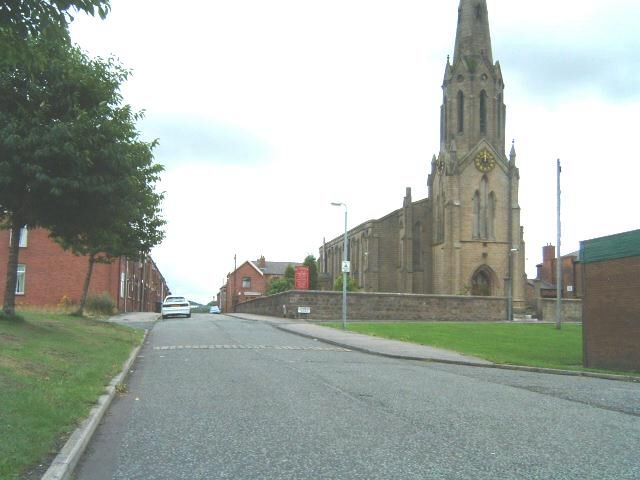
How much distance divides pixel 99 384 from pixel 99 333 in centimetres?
1101

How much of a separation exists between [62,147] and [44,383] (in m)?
8.11

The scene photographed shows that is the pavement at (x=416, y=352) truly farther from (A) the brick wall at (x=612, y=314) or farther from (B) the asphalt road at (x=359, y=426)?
(A) the brick wall at (x=612, y=314)

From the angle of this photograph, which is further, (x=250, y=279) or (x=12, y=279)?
(x=250, y=279)

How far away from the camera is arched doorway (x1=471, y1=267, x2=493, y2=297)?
228ft

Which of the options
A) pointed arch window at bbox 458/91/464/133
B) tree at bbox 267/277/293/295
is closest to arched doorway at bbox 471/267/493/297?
pointed arch window at bbox 458/91/464/133

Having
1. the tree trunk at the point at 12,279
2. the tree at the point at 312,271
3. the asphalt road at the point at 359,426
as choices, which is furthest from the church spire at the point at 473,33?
the asphalt road at the point at 359,426

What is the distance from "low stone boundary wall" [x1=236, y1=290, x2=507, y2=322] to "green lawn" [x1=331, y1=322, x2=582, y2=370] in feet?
31.9

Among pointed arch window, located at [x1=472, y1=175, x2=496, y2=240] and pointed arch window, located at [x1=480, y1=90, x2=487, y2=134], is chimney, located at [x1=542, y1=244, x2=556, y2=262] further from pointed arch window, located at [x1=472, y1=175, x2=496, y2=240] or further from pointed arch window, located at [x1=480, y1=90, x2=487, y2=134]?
pointed arch window, located at [x1=480, y1=90, x2=487, y2=134]

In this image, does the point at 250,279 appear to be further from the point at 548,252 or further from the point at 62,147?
the point at 62,147

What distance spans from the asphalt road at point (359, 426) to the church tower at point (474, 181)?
5570cm

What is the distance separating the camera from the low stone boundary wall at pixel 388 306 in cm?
4203

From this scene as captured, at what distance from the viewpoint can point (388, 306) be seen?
4441 centimetres

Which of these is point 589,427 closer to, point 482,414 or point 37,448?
point 482,414

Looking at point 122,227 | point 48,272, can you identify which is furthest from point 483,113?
point 122,227
